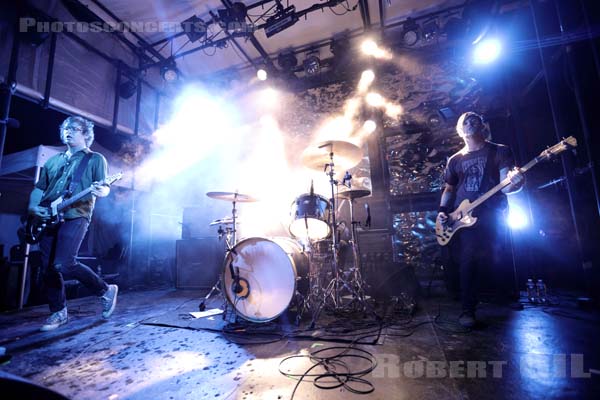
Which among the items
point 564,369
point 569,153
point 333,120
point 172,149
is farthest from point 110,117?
point 569,153

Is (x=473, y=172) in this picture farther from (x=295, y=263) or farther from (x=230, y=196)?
(x=230, y=196)

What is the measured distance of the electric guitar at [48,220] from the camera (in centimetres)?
302

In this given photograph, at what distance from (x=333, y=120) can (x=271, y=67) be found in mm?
2122

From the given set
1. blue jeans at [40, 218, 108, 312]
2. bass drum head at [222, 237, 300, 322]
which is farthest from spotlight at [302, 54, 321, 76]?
blue jeans at [40, 218, 108, 312]

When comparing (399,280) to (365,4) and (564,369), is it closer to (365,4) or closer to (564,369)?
(564,369)

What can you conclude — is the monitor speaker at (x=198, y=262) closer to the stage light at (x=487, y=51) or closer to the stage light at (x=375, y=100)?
the stage light at (x=375, y=100)

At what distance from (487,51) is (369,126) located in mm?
2622

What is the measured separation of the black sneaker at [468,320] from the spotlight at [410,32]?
219 inches

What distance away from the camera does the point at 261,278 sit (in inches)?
121

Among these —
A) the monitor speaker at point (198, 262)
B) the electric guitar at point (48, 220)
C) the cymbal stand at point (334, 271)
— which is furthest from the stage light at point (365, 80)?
the electric guitar at point (48, 220)

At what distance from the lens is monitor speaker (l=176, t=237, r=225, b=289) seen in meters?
5.62

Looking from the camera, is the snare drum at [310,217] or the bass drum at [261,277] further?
the snare drum at [310,217]

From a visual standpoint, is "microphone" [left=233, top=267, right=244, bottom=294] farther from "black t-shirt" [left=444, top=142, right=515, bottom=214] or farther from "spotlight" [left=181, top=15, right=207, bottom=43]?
"spotlight" [left=181, top=15, right=207, bottom=43]

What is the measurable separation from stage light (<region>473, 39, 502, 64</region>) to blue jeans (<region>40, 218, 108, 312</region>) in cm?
733
